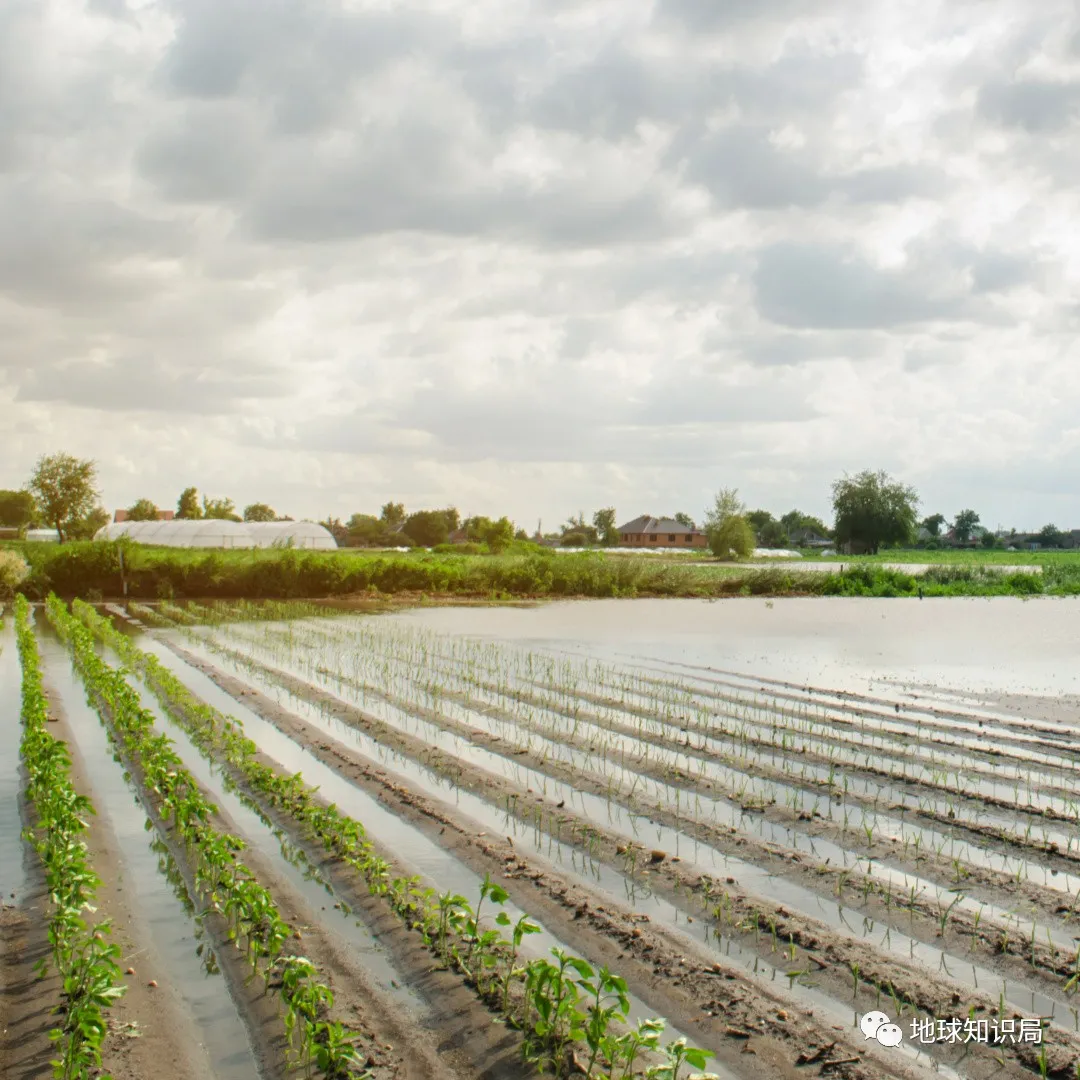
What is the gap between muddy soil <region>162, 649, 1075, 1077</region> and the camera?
4879mm

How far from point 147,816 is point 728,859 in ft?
15.5

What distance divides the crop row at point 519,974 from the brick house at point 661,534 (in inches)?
4277

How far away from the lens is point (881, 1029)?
16.4ft

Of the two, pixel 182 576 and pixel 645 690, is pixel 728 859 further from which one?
pixel 182 576

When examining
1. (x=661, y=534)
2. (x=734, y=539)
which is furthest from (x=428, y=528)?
(x=661, y=534)

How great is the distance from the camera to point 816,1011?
5.20 m

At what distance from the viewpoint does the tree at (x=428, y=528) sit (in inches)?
3519

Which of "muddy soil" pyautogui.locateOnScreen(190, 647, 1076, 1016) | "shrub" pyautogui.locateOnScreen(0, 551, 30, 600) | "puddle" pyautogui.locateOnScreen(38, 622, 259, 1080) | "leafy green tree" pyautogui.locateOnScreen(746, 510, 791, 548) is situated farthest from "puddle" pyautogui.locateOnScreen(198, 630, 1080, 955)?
"leafy green tree" pyautogui.locateOnScreen(746, 510, 791, 548)

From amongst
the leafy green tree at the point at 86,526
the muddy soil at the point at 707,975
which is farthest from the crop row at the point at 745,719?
the leafy green tree at the point at 86,526

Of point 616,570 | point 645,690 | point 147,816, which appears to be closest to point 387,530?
point 616,570

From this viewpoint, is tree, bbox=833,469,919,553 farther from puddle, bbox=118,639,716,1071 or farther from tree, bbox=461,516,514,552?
puddle, bbox=118,639,716,1071

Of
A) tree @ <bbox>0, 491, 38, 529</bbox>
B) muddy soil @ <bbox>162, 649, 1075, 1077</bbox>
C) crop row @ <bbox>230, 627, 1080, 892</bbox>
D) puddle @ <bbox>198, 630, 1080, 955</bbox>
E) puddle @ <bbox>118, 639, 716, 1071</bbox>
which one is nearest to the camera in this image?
muddy soil @ <bbox>162, 649, 1075, 1077</bbox>

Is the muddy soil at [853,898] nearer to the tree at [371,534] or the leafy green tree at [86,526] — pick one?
the leafy green tree at [86,526]

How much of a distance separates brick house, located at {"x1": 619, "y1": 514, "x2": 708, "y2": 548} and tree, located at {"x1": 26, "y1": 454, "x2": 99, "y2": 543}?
61892 millimetres
